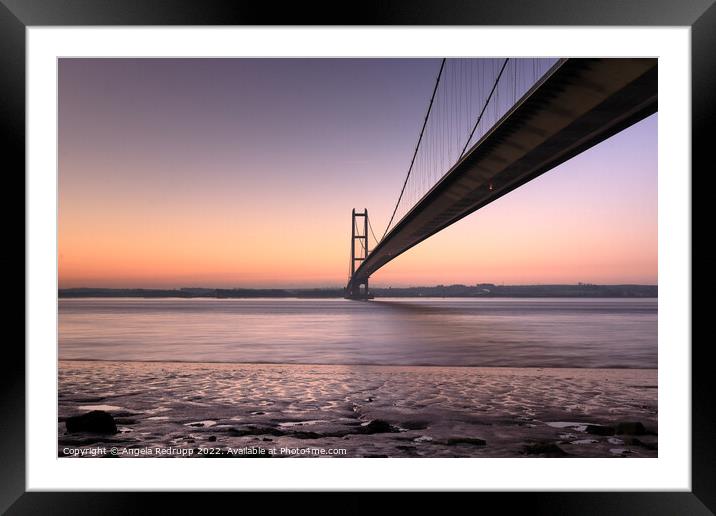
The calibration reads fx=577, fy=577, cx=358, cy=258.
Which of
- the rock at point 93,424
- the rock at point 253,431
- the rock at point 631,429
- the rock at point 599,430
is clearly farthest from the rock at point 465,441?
the rock at point 93,424

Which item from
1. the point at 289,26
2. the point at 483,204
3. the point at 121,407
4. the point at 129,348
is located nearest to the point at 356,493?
the point at 289,26

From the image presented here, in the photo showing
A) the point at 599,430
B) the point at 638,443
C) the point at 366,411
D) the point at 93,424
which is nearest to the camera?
the point at 638,443

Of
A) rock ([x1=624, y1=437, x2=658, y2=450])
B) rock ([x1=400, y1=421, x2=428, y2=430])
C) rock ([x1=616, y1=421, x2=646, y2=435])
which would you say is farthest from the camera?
rock ([x1=400, y1=421, x2=428, y2=430])

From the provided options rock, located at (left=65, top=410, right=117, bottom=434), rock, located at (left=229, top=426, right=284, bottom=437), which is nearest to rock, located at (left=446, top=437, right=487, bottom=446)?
rock, located at (left=229, top=426, right=284, bottom=437)

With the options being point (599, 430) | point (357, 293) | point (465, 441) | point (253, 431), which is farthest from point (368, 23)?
point (357, 293)

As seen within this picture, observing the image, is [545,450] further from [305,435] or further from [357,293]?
[357,293]

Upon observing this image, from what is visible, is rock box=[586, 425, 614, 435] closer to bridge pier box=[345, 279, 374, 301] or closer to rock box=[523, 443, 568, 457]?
rock box=[523, 443, 568, 457]

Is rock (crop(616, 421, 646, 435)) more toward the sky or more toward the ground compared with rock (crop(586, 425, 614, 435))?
A: more toward the sky
